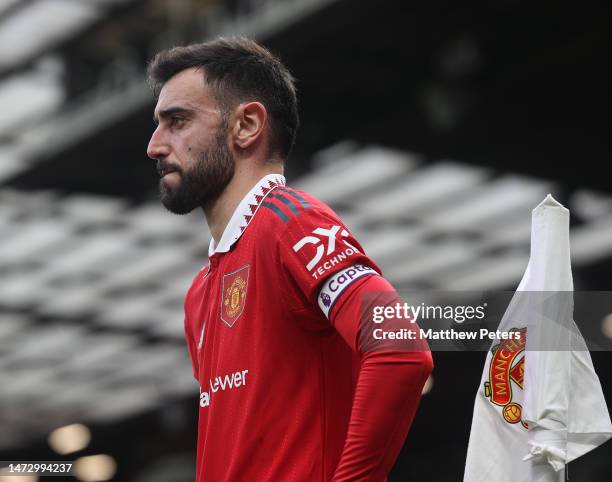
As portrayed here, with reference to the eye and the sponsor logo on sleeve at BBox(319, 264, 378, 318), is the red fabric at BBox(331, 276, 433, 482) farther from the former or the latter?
the eye

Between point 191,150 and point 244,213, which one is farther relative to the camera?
point 191,150

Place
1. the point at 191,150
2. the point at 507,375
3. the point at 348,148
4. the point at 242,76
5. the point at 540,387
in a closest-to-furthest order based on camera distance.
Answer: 1. the point at 540,387
2. the point at 507,375
3. the point at 191,150
4. the point at 242,76
5. the point at 348,148

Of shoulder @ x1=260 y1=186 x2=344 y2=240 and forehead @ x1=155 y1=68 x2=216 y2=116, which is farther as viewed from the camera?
forehead @ x1=155 y1=68 x2=216 y2=116

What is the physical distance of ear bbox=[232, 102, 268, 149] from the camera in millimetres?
3773

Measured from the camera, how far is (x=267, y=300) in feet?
11.2

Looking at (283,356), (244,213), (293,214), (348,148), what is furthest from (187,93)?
(348,148)

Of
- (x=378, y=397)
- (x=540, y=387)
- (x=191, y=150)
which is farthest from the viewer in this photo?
(x=191, y=150)

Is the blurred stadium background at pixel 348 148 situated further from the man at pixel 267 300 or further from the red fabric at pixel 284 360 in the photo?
the red fabric at pixel 284 360

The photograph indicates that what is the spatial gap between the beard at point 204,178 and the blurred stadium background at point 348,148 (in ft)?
31.2

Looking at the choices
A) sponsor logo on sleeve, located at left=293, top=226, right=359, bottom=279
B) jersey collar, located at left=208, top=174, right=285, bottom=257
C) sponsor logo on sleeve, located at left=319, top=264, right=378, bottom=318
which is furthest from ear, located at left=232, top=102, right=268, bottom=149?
sponsor logo on sleeve, located at left=319, top=264, right=378, bottom=318

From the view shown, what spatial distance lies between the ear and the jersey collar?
0.15 m

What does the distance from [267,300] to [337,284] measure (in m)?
0.29

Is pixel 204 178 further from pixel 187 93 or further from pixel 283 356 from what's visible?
pixel 283 356

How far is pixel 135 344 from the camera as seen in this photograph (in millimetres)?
28047
